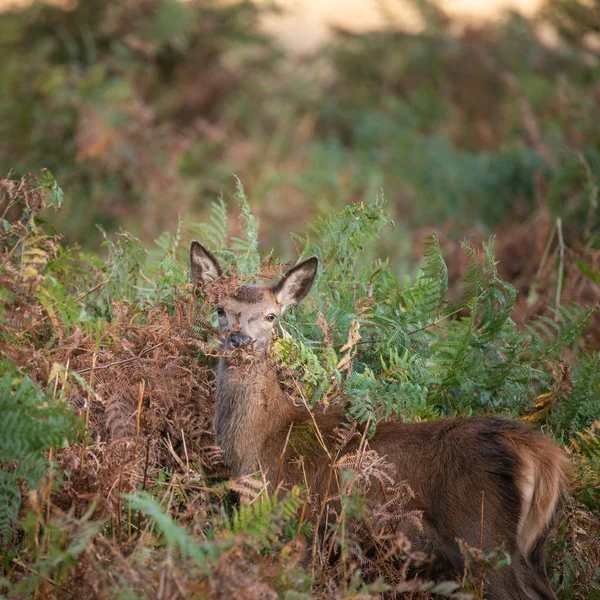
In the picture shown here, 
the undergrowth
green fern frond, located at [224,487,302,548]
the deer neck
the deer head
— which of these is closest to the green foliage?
the undergrowth

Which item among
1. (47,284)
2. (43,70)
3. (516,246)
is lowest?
(43,70)

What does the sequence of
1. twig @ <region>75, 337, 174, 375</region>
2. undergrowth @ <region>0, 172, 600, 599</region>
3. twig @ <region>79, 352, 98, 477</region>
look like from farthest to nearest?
1. twig @ <region>75, 337, 174, 375</region>
2. twig @ <region>79, 352, 98, 477</region>
3. undergrowth @ <region>0, 172, 600, 599</region>

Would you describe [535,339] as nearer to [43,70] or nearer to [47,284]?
[47,284]

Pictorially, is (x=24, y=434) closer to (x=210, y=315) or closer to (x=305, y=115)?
(x=210, y=315)

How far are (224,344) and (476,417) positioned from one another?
149 centimetres

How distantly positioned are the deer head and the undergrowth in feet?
0.49

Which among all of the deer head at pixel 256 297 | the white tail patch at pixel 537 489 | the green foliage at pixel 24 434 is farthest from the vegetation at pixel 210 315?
the white tail patch at pixel 537 489

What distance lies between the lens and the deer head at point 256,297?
5398mm

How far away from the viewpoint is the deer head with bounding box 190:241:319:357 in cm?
540

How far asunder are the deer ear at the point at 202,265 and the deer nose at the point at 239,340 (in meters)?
0.42

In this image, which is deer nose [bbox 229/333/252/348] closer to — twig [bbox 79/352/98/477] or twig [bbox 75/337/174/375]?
twig [bbox 75/337/174/375]

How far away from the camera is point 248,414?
527cm

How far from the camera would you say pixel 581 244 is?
331 inches

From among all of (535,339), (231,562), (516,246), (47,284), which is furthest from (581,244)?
(231,562)
